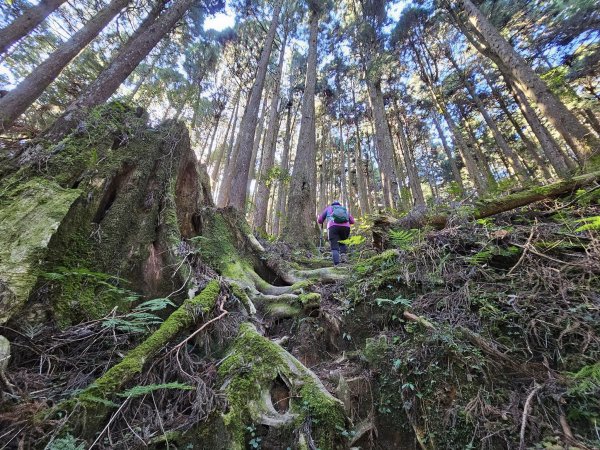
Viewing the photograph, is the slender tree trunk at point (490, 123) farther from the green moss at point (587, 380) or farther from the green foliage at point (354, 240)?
the green moss at point (587, 380)

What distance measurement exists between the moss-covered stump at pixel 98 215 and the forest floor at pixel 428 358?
1.33ft

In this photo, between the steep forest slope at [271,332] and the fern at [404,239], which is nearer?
the steep forest slope at [271,332]

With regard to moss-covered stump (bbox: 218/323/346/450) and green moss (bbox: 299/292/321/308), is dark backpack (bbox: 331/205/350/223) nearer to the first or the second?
green moss (bbox: 299/292/321/308)

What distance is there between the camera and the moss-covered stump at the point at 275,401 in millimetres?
1957

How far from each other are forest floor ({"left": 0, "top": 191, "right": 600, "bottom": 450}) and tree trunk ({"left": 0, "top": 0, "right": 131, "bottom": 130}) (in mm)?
6160

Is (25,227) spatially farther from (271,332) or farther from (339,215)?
(339,215)

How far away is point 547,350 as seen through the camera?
2100 millimetres

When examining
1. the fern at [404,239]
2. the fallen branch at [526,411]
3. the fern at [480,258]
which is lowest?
the fallen branch at [526,411]

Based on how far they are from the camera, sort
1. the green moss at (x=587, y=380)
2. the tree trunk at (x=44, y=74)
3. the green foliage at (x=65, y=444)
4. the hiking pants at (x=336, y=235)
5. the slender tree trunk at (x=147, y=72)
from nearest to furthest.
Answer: the green foliage at (x=65, y=444) < the green moss at (x=587, y=380) < the tree trunk at (x=44, y=74) < the hiking pants at (x=336, y=235) < the slender tree trunk at (x=147, y=72)

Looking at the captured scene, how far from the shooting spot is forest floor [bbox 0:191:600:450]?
68.9 inches

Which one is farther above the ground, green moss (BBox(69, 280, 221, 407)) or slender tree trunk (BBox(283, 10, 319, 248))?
slender tree trunk (BBox(283, 10, 319, 248))

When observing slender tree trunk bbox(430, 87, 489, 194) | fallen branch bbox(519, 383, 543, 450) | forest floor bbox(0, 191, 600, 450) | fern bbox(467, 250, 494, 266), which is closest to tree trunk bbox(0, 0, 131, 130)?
forest floor bbox(0, 191, 600, 450)

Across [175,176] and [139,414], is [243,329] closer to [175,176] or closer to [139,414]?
[139,414]

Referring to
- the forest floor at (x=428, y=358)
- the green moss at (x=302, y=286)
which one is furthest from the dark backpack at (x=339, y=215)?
the forest floor at (x=428, y=358)
